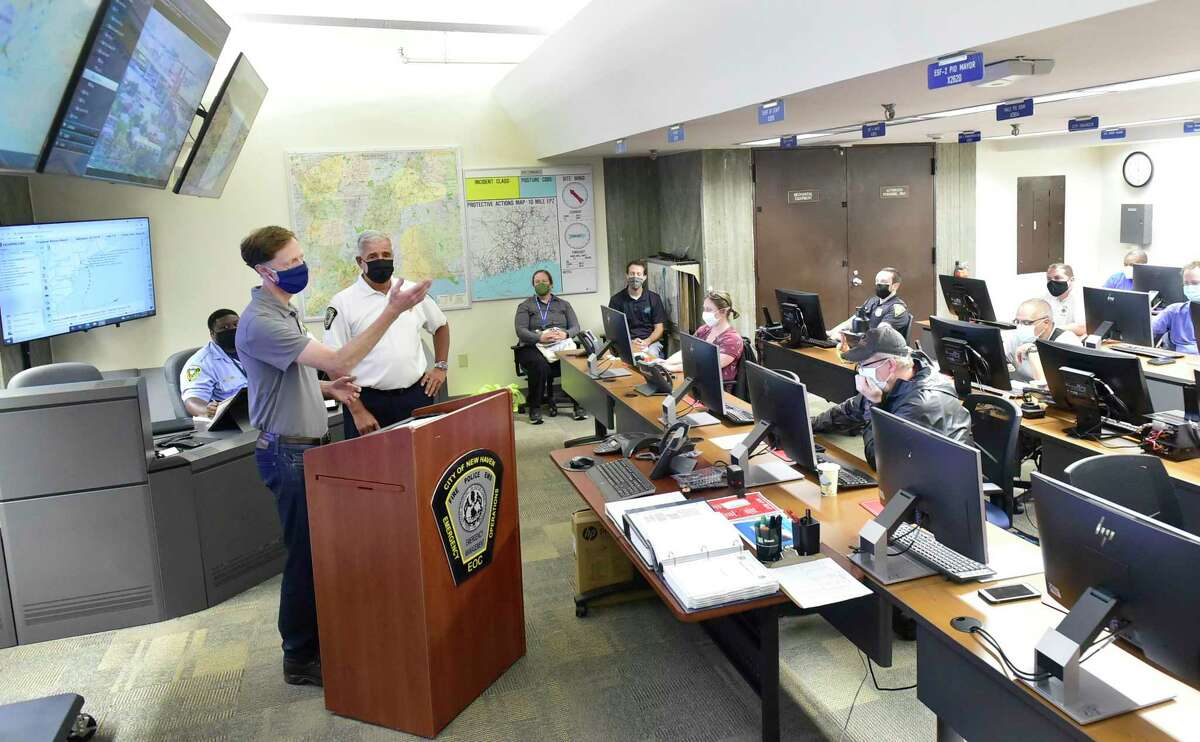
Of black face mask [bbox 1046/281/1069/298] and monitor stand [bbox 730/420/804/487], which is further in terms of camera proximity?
black face mask [bbox 1046/281/1069/298]

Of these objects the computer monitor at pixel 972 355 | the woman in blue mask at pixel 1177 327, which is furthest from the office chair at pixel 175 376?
the woman in blue mask at pixel 1177 327

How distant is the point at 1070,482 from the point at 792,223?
6.34m

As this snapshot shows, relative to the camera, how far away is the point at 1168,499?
9.19 ft

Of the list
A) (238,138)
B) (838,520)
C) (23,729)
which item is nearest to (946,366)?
(838,520)

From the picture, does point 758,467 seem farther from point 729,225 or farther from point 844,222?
point 844,222

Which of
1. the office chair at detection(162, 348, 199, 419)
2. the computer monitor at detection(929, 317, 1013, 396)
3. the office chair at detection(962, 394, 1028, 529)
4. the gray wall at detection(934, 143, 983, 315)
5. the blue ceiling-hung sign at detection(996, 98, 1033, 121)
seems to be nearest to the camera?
the office chair at detection(962, 394, 1028, 529)

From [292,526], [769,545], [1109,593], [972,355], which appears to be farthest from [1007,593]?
[972,355]

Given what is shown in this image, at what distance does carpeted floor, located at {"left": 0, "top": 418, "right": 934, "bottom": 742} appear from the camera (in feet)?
10.5

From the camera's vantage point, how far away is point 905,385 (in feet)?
11.8

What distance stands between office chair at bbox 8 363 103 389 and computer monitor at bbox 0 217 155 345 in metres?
0.64

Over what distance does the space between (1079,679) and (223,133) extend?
6340mm

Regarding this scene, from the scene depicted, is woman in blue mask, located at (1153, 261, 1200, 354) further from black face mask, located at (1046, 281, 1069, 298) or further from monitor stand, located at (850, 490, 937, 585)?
monitor stand, located at (850, 490, 937, 585)

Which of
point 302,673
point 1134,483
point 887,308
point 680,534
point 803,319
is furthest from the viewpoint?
point 803,319

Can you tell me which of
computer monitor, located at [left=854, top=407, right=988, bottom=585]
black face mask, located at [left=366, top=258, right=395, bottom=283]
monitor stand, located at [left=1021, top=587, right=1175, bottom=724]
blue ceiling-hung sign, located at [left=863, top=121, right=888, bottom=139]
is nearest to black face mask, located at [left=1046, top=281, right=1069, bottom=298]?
blue ceiling-hung sign, located at [left=863, top=121, right=888, bottom=139]
